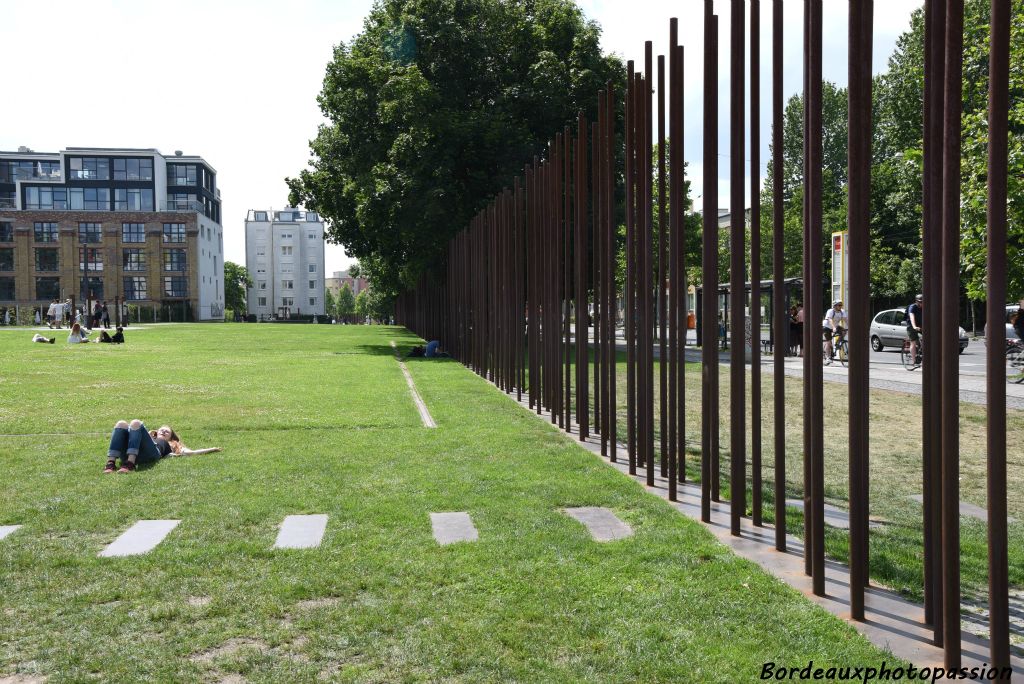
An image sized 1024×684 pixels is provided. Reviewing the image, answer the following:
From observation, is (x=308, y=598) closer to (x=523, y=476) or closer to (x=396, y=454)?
(x=523, y=476)

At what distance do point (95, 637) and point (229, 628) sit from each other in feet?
1.70

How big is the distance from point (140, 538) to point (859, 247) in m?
4.17

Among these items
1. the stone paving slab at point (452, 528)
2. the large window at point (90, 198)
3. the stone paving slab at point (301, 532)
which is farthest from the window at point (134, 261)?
the stone paving slab at point (452, 528)

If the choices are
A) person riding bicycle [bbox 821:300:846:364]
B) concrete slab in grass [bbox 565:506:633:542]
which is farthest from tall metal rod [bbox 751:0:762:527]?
person riding bicycle [bbox 821:300:846:364]

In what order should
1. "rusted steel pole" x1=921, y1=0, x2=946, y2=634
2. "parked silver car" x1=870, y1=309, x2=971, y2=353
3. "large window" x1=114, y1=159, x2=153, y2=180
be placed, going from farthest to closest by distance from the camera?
"large window" x1=114, y1=159, x2=153, y2=180
"parked silver car" x1=870, y1=309, x2=971, y2=353
"rusted steel pole" x1=921, y1=0, x2=946, y2=634

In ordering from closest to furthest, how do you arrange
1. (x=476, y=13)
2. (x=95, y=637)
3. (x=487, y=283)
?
(x=95, y=637) → (x=487, y=283) → (x=476, y=13)

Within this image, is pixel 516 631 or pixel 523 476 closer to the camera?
pixel 516 631

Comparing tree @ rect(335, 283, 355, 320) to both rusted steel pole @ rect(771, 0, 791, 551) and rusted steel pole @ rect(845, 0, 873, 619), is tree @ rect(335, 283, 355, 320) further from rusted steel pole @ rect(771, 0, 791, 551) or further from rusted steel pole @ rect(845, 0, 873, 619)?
rusted steel pole @ rect(845, 0, 873, 619)

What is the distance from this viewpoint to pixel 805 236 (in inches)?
183

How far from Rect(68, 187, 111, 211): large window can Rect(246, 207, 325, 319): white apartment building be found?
127 ft

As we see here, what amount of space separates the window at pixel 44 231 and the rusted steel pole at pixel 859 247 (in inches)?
4019

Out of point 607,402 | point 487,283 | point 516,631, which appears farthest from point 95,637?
point 487,283

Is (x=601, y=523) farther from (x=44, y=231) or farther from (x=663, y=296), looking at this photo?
(x=44, y=231)

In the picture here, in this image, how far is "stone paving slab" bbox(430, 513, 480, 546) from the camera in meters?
5.24
